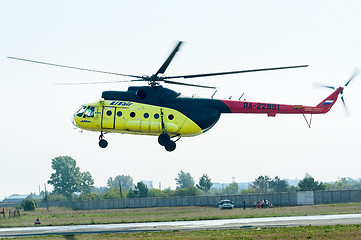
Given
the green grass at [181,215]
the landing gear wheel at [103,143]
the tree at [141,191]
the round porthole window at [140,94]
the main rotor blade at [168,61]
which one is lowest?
the green grass at [181,215]

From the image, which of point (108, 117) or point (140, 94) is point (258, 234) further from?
point (108, 117)

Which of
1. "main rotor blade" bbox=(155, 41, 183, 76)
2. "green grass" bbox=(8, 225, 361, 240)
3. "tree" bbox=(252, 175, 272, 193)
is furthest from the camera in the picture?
"tree" bbox=(252, 175, 272, 193)

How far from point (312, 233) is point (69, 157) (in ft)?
555

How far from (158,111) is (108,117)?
354 cm

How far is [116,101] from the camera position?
37.4 metres

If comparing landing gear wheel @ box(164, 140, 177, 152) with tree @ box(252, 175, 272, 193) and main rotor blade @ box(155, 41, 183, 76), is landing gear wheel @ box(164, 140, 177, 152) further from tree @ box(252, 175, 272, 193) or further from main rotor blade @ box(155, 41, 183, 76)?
tree @ box(252, 175, 272, 193)

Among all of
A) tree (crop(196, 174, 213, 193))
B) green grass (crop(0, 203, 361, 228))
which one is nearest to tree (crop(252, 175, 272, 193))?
tree (crop(196, 174, 213, 193))

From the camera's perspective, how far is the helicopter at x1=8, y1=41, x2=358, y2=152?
36.6m

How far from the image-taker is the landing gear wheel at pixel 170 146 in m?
36.9

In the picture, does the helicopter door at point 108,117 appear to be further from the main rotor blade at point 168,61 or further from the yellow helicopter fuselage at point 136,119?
the main rotor blade at point 168,61

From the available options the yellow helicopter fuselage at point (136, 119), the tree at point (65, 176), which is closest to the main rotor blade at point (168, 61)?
the yellow helicopter fuselage at point (136, 119)

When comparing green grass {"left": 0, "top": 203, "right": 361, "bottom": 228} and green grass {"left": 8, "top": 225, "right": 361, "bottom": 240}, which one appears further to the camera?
green grass {"left": 0, "top": 203, "right": 361, "bottom": 228}

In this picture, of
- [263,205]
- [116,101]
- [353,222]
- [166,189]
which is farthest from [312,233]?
[166,189]

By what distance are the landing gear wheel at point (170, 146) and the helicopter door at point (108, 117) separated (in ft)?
13.3
